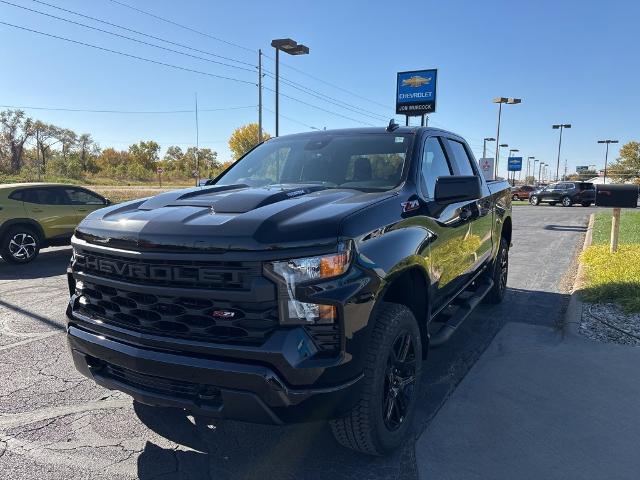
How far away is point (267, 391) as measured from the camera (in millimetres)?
2139

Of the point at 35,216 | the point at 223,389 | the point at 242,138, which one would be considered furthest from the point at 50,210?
the point at 242,138

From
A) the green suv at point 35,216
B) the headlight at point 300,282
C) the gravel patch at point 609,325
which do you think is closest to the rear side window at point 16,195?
the green suv at point 35,216

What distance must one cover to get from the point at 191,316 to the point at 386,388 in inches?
46.0

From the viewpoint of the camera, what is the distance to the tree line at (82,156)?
65.1m

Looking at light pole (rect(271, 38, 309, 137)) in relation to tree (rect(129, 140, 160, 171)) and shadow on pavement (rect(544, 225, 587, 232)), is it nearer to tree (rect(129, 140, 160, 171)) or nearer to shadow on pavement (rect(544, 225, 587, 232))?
shadow on pavement (rect(544, 225, 587, 232))

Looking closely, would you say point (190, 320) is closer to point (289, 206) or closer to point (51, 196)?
point (289, 206)

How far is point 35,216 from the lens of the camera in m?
9.22

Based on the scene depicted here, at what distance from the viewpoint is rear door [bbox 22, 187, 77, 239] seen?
927 cm

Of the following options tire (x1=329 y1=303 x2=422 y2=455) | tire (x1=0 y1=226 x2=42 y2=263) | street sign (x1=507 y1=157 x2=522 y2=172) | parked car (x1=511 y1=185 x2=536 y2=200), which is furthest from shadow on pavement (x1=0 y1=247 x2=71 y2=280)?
street sign (x1=507 y1=157 x2=522 y2=172)

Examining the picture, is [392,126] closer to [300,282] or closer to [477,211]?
[477,211]

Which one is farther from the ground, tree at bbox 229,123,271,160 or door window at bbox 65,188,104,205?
tree at bbox 229,123,271,160

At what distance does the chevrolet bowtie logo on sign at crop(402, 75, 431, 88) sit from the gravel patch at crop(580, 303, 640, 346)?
17.5 metres

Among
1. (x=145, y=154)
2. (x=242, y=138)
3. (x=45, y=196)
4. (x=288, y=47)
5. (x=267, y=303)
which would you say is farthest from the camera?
(x=145, y=154)

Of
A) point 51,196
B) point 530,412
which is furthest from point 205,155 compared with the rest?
point 530,412
